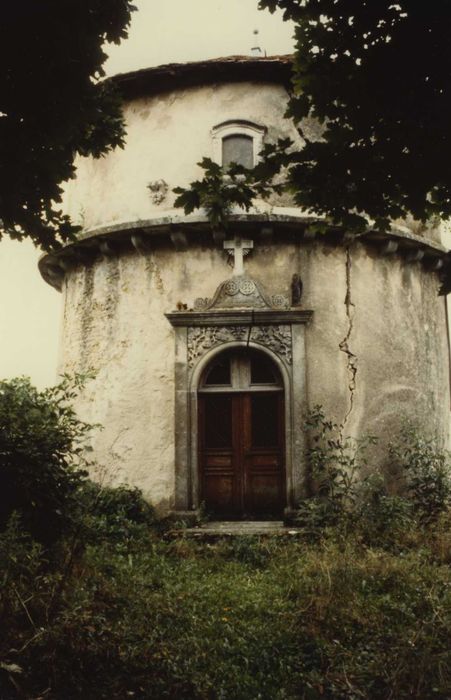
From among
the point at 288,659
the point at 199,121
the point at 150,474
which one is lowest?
the point at 288,659

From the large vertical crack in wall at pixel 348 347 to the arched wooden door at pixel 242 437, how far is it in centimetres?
103

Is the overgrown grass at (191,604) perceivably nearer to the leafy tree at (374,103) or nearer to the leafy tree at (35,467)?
the leafy tree at (35,467)

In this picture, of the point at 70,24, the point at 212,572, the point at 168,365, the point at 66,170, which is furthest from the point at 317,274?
the point at 70,24

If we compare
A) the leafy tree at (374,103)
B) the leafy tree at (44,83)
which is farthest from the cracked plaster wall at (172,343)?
the leafy tree at (374,103)

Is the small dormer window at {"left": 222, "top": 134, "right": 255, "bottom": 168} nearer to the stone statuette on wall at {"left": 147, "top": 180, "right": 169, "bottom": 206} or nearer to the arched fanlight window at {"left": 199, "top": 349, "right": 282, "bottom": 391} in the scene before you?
the stone statuette on wall at {"left": 147, "top": 180, "right": 169, "bottom": 206}

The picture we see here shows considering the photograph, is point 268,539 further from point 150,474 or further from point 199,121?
point 199,121

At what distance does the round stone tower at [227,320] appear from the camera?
34.3 feet

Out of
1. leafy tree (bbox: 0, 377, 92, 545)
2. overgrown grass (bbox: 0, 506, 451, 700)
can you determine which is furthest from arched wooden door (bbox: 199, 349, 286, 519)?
leafy tree (bbox: 0, 377, 92, 545)

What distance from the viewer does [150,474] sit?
10461 mm

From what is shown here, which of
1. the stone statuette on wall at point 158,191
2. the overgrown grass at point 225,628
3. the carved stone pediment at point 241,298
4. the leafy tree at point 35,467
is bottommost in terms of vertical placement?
the overgrown grass at point 225,628

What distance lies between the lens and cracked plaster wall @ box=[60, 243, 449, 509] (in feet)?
34.5

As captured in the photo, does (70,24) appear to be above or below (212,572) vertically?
above

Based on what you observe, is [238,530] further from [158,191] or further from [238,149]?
[238,149]

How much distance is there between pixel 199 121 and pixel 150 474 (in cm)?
567
